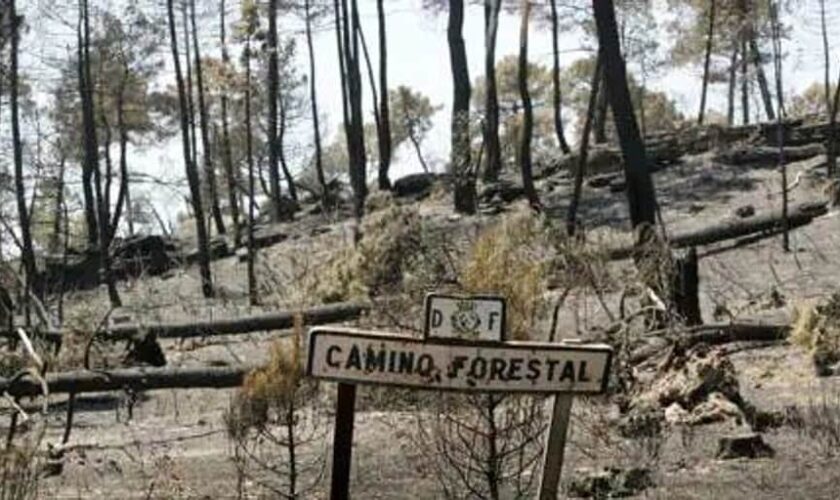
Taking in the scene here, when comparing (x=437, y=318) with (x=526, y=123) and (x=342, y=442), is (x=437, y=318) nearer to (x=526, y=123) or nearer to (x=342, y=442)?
(x=342, y=442)

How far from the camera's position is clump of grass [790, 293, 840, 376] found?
13.3 meters

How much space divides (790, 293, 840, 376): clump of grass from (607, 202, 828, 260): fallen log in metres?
8.28

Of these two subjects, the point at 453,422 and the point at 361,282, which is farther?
the point at 361,282

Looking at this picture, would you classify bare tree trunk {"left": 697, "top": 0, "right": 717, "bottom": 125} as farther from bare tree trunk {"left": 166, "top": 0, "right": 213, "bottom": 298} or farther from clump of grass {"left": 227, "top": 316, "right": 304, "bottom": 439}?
clump of grass {"left": 227, "top": 316, "right": 304, "bottom": 439}

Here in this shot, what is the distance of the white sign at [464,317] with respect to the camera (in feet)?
20.0

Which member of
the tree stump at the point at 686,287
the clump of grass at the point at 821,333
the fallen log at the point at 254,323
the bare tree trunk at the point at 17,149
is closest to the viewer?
the clump of grass at the point at 821,333

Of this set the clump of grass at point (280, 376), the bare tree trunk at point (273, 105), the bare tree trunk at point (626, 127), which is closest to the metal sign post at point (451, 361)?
the clump of grass at point (280, 376)

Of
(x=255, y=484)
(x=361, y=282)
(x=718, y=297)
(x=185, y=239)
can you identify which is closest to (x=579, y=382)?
(x=255, y=484)

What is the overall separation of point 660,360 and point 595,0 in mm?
10028

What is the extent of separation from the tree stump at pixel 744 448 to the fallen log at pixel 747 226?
1241 cm

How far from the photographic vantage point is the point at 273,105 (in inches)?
1473

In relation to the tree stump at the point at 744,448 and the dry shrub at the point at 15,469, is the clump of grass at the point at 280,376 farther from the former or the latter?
the tree stump at the point at 744,448

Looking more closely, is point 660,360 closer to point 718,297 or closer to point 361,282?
point 718,297

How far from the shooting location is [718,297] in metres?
19.5
